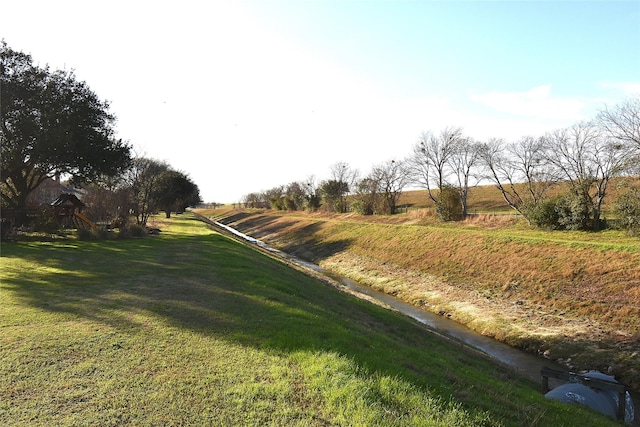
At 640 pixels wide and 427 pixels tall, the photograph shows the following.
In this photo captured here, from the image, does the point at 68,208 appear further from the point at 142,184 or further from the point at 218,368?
the point at 218,368

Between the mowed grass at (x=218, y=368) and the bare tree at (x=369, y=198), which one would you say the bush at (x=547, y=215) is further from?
the bare tree at (x=369, y=198)

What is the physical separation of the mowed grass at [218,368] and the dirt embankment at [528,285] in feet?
15.8

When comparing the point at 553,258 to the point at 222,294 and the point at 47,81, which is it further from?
the point at 47,81

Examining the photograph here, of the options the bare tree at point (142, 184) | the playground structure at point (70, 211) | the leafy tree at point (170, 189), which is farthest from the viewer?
the leafy tree at point (170, 189)

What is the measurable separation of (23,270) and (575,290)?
22.8m

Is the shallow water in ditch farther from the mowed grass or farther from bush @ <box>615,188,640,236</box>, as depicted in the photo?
bush @ <box>615,188,640,236</box>

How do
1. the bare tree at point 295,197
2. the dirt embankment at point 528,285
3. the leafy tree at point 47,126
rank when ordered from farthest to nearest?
the bare tree at point 295,197
the leafy tree at point 47,126
the dirt embankment at point 528,285

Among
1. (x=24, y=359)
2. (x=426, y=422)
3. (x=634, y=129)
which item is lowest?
(x=426, y=422)

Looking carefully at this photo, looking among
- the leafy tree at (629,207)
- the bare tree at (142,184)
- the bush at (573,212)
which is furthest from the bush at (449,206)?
the bare tree at (142,184)

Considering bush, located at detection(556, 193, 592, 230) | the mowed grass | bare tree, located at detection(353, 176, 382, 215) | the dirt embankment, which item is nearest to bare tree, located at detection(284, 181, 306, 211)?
bare tree, located at detection(353, 176, 382, 215)

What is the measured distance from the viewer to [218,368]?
17.9 feet

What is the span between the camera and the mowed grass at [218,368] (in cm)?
431

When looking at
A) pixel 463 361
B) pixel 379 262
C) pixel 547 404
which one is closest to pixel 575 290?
pixel 463 361

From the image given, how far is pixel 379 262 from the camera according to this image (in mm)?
28172
